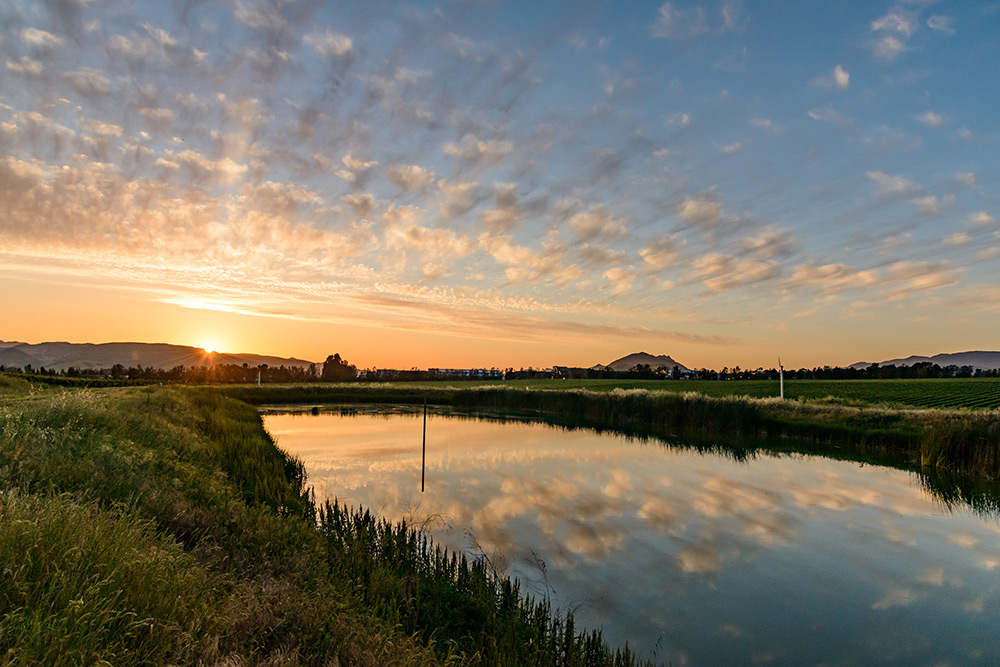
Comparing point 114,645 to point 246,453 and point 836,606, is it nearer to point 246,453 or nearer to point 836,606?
point 836,606

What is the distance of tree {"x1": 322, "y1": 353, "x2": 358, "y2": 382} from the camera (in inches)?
5359

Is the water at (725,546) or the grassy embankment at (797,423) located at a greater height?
the grassy embankment at (797,423)

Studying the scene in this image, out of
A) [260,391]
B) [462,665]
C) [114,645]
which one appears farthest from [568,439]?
[260,391]

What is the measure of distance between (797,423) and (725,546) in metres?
19.7

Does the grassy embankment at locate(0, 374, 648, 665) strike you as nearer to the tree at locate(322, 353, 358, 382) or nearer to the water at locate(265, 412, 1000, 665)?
the water at locate(265, 412, 1000, 665)

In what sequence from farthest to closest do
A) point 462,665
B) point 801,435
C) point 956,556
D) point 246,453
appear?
point 801,435, point 246,453, point 956,556, point 462,665

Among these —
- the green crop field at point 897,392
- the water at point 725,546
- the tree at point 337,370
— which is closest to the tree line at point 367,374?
the tree at point 337,370

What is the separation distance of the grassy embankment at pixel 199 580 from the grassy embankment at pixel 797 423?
18.9 meters

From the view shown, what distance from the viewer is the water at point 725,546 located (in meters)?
7.23

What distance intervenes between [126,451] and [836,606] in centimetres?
1128

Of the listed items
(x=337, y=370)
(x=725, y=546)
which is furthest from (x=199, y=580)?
(x=337, y=370)

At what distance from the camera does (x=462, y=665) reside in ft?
15.5

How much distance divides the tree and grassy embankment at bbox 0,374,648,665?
127m

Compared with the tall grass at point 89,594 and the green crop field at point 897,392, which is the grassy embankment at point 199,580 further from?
the green crop field at point 897,392
